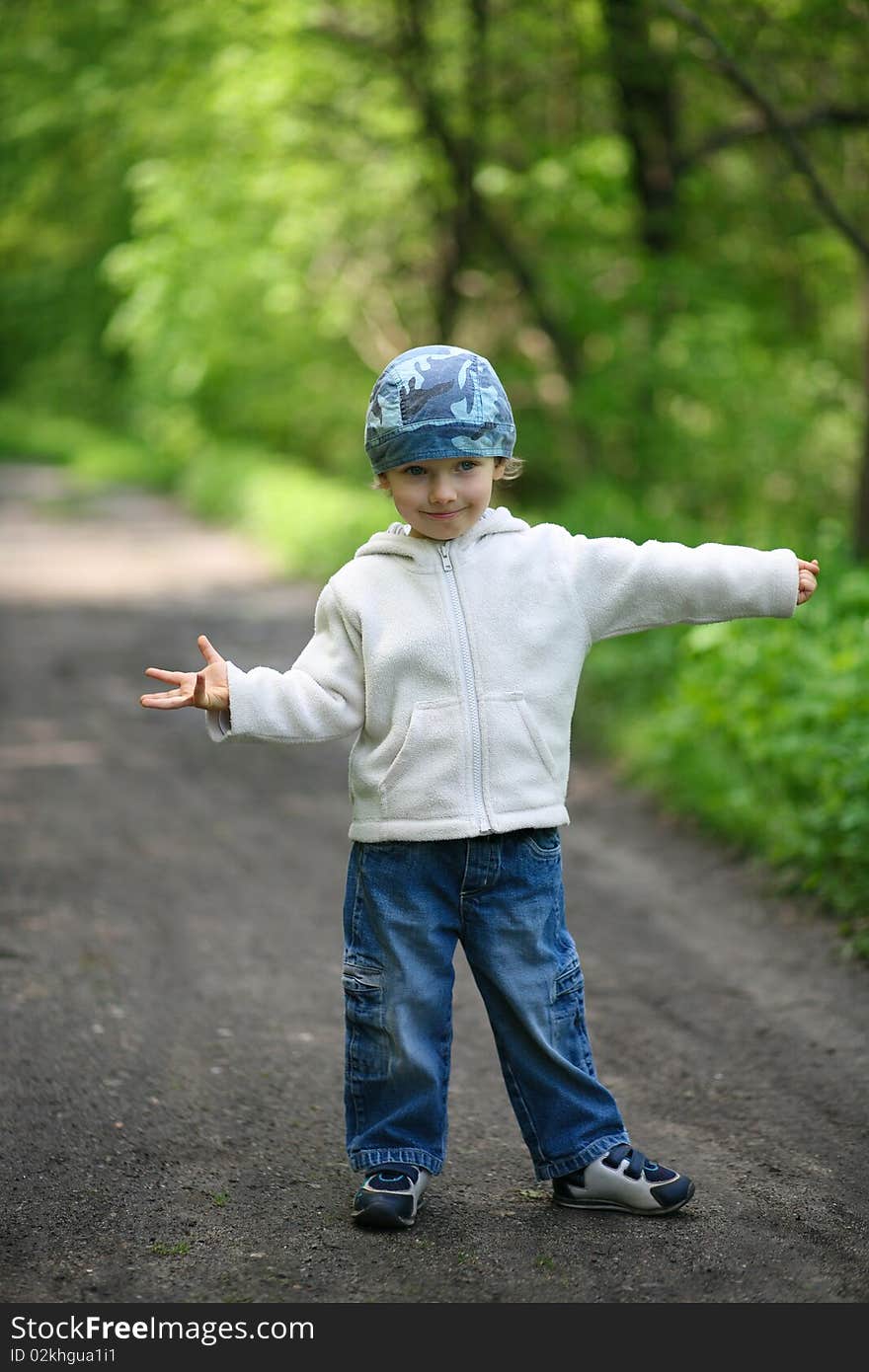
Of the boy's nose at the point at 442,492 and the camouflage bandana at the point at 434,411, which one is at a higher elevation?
the camouflage bandana at the point at 434,411

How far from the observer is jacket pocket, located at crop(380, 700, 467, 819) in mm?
3020

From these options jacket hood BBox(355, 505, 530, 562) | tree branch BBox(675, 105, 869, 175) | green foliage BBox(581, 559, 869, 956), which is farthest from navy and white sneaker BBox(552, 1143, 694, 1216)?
tree branch BBox(675, 105, 869, 175)

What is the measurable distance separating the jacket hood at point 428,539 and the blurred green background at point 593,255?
7.85ft

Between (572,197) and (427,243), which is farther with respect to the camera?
(427,243)

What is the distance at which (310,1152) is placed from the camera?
11.4 feet

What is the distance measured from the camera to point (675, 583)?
3.09 m

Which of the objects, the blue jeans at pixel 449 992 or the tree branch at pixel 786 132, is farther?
the tree branch at pixel 786 132

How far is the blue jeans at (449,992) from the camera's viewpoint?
121 inches

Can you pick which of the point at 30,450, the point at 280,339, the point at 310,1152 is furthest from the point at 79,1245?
the point at 30,450

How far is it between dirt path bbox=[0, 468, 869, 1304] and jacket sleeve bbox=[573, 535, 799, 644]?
120 centimetres

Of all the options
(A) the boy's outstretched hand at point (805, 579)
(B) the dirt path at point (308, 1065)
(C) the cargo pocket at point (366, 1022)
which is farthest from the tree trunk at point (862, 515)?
(C) the cargo pocket at point (366, 1022)

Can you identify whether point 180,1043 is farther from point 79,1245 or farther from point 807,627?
point 807,627

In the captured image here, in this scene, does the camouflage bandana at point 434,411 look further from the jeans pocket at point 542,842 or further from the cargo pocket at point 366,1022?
the cargo pocket at point 366,1022

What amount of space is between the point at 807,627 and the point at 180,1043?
3704mm
